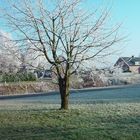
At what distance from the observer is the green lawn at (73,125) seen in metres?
12.0

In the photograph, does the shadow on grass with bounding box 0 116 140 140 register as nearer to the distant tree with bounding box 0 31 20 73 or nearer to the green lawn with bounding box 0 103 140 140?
the green lawn with bounding box 0 103 140 140

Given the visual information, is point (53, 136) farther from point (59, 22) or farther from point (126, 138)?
point (59, 22)

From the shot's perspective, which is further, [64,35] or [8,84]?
[8,84]

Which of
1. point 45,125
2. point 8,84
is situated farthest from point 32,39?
point 8,84

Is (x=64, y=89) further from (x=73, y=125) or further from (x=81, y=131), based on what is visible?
(x=81, y=131)

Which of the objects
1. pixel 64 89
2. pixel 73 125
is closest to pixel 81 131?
pixel 73 125

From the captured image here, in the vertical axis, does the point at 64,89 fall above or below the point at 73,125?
above

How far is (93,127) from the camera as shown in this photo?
43.0 feet

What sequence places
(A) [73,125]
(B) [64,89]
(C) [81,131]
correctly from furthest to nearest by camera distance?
(B) [64,89]
(A) [73,125]
(C) [81,131]

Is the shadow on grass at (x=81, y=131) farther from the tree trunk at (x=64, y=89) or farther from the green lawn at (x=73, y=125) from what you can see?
the tree trunk at (x=64, y=89)

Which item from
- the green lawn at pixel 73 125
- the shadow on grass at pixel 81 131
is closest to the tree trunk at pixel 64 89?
the green lawn at pixel 73 125

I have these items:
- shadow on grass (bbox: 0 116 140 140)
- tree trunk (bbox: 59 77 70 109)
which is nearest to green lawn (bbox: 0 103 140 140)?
shadow on grass (bbox: 0 116 140 140)

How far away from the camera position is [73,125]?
13578 mm

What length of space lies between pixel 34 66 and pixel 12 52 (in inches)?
48.4
